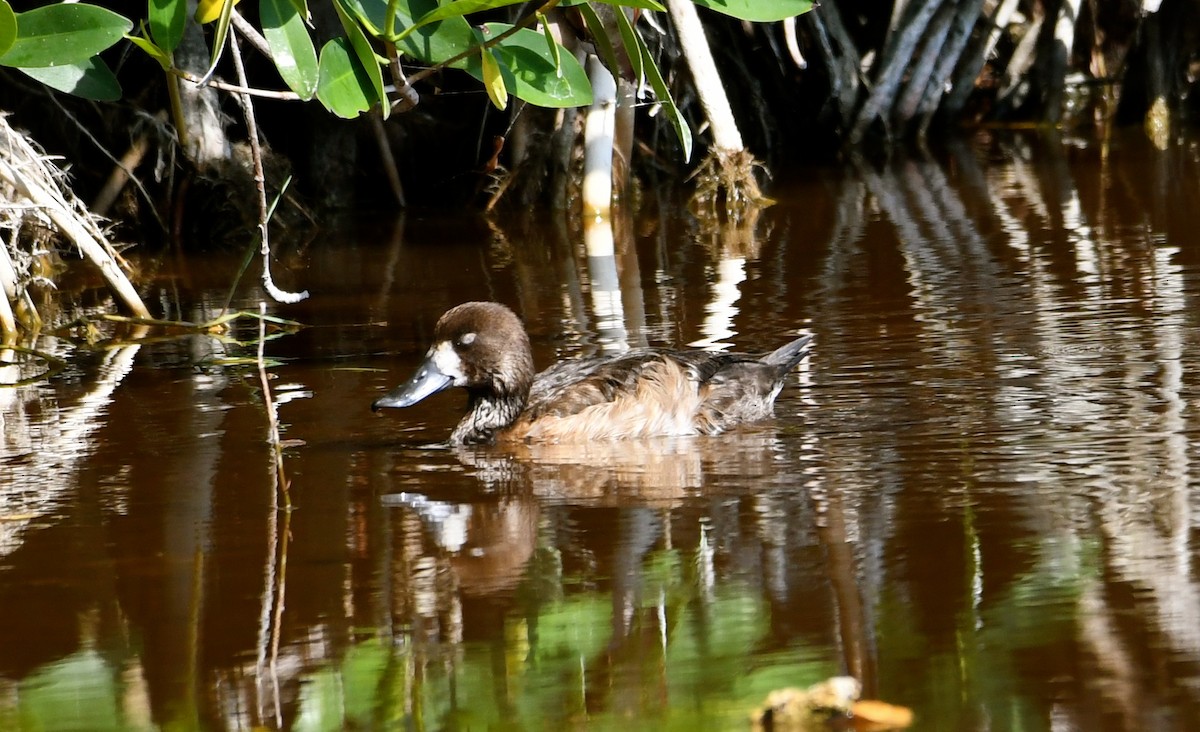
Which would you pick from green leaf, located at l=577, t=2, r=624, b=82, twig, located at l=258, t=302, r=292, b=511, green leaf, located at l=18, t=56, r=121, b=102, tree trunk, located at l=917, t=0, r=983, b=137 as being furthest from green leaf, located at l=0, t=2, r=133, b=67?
tree trunk, located at l=917, t=0, r=983, b=137

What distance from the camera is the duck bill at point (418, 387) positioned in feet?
18.8

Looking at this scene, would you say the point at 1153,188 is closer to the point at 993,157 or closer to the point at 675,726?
the point at 993,157

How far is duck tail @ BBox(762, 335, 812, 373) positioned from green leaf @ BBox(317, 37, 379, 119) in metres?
2.07

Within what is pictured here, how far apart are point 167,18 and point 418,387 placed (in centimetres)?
183

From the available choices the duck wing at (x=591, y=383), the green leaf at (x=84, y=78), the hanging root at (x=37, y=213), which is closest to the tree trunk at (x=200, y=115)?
the hanging root at (x=37, y=213)

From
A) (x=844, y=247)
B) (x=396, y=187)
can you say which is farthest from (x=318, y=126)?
(x=844, y=247)

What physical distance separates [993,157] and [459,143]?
4.30 metres

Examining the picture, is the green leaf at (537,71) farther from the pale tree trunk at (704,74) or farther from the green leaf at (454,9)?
the pale tree trunk at (704,74)

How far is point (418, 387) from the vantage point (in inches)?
230

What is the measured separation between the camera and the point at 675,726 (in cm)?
311

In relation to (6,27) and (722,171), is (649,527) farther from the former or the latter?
(722,171)

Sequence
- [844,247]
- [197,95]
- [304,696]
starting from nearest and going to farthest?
[304,696] < [844,247] < [197,95]

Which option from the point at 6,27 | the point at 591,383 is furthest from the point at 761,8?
Result: the point at 6,27

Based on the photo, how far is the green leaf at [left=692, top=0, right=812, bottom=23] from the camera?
4.48 m
